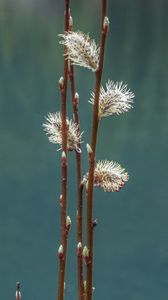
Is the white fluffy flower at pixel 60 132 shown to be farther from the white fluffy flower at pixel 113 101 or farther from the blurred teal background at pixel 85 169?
the blurred teal background at pixel 85 169

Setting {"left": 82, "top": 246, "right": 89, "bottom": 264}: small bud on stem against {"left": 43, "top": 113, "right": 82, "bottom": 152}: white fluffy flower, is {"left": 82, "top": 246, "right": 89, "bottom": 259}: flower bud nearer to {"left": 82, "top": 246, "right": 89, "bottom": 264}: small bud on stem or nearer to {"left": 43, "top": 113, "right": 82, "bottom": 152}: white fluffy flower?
{"left": 82, "top": 246, "right": 89, "bottom": 264}: small bud on stem

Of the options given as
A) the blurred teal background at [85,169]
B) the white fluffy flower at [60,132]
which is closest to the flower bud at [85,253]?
the white fluffy flower at [60,132]

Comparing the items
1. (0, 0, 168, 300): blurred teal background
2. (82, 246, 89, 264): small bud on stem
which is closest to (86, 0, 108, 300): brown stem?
(82, 246, 89, 264): small bud on stem

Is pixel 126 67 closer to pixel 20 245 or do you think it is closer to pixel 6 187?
pixel 6 187

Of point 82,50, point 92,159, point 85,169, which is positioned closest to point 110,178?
point 92,159

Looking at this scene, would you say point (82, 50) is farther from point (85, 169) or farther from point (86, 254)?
point (85, 169)

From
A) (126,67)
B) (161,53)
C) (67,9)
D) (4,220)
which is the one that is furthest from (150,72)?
(67,9)
